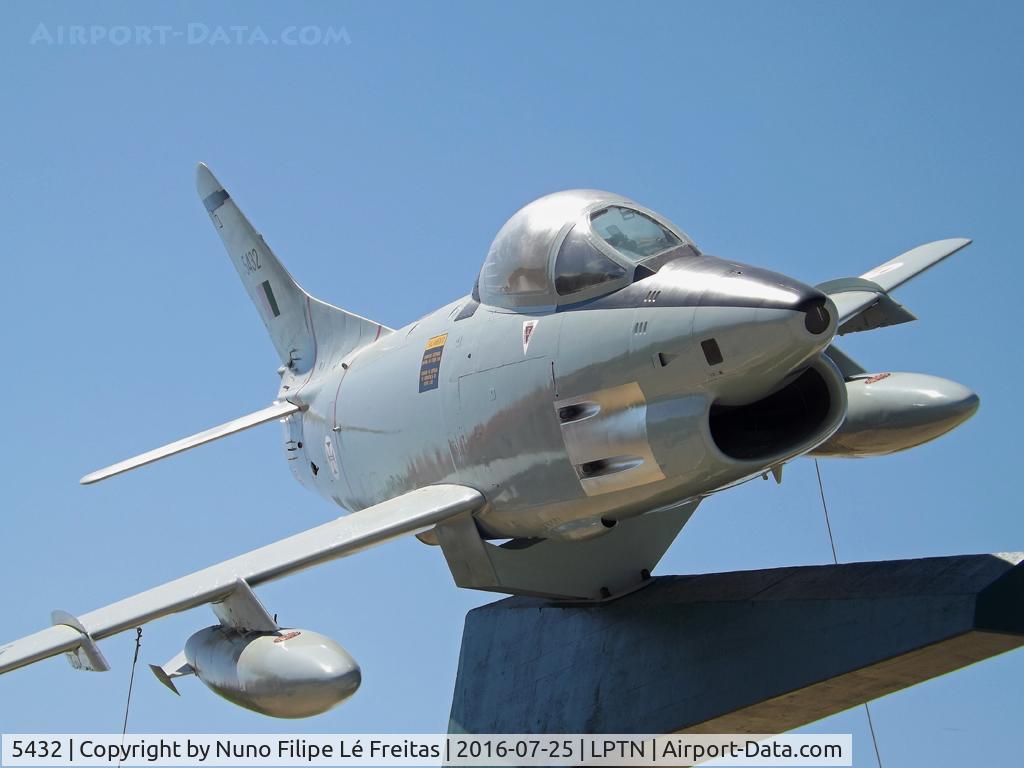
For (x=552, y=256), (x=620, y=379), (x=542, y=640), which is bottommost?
(x=542, y=640)

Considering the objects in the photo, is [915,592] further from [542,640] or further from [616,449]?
[542,640]

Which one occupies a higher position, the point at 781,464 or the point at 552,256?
the point at 552,256

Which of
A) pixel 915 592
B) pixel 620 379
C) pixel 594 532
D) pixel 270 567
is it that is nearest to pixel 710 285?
pixel 620 379

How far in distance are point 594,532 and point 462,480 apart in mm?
1262

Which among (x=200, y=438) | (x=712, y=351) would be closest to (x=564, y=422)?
(x=712, y=351)

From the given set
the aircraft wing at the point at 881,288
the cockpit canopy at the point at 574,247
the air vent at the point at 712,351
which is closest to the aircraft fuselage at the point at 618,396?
the air vent at the point at 712,351

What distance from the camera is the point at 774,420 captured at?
11.0m

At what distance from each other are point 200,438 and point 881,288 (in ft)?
25.7

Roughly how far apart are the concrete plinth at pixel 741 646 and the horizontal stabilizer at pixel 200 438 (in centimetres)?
377

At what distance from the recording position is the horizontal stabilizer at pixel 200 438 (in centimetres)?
1562

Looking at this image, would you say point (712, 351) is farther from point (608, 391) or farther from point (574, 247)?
point (574, 247)

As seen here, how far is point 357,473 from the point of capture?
13555 mm

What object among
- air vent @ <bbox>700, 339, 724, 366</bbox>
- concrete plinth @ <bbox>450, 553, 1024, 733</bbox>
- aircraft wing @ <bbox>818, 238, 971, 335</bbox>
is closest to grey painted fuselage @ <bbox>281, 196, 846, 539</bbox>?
air vent @ <bbox>700, 339, 724, 366</bbox>

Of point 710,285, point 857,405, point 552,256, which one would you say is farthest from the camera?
point 857,405
